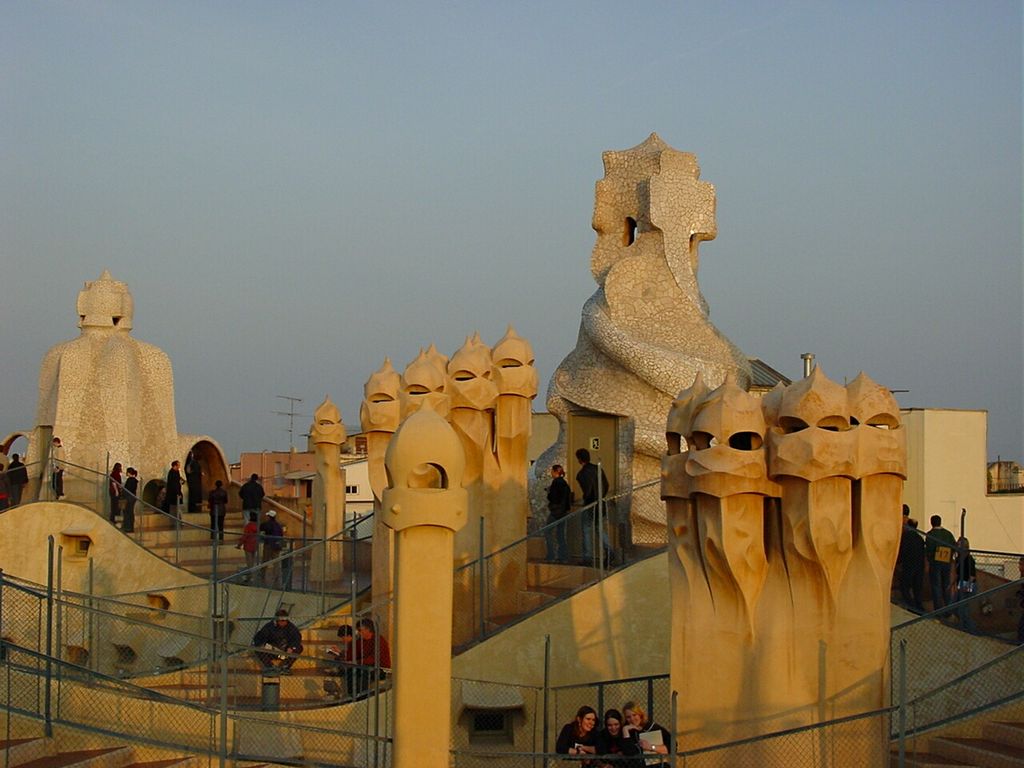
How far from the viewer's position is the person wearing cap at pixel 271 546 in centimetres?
2003

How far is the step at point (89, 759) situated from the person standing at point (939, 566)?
26.8ft

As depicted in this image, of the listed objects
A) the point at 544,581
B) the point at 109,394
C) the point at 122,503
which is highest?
the point at 109,394

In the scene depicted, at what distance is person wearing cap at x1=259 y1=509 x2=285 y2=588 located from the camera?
2003 cm

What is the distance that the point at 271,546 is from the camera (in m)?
21.8

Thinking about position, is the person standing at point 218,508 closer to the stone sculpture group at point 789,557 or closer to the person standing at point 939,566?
the person standing at point 939,566

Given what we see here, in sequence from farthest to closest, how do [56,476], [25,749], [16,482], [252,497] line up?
[252,497] < [16,482] < [56,476] < [25,749]

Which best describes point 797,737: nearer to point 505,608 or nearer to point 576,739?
point 576,739

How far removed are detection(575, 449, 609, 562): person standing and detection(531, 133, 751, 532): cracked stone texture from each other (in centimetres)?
96

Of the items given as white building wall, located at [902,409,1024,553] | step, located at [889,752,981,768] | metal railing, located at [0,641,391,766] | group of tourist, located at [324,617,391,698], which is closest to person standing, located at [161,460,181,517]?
group of tourist, located at [324,617,391,698]

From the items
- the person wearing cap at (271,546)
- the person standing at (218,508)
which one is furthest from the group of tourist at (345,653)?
the person standing at (218,508)

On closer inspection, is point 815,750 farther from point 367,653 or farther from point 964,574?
point 964,574

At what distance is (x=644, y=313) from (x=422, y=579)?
11543 mm

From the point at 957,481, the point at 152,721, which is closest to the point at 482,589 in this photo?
the point at 152,721

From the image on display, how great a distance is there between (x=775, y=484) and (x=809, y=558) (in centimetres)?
66
